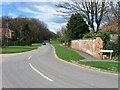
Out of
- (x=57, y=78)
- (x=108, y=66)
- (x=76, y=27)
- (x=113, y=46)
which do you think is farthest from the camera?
(x=76, y=27)

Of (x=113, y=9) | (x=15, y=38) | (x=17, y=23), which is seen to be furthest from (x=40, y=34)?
(x=113, y=9)

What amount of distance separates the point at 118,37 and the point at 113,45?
3.44 feet

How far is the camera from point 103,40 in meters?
32.0

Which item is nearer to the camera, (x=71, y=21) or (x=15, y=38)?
(x=71, y=21)

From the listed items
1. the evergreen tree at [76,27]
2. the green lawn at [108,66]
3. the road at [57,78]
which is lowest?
the green lawn at [108,66]

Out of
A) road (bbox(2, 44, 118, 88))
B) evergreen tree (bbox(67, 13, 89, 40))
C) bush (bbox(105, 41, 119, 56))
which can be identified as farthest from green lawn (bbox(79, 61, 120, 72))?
evergreen tree (bbox(67, 13, 89, 40))

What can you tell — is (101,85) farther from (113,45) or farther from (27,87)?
(113,45)

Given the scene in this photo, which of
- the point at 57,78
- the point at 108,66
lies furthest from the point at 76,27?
the point at 57,78

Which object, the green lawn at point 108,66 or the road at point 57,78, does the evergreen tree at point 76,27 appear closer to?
the green lawn at point 108,66

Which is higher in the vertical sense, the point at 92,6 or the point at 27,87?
the point at 92,6

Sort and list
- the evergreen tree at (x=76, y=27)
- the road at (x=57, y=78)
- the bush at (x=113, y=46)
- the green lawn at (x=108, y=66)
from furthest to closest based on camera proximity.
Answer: the evergreen tree at (x=76, y=27), the bush at (x=113, y=46), the green lawn at (x=108, y=66), the road at (x=57, y=78)

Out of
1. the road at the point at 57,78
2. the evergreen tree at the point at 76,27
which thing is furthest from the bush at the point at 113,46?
the evergreen tree at the point at 76,27

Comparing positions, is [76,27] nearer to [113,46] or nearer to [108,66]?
[113,46]

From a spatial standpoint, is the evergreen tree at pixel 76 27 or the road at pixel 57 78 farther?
the evergreen tree at pixel 76 27
